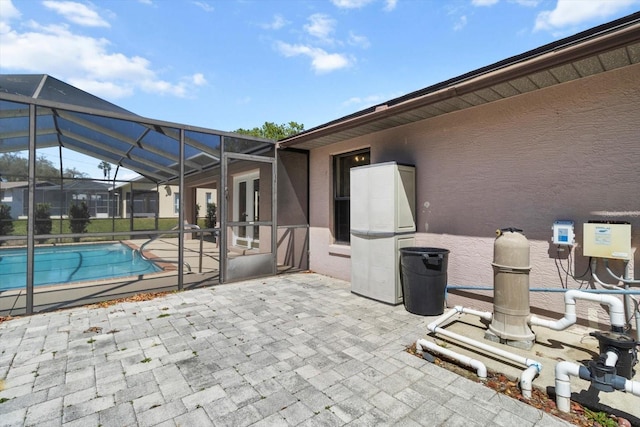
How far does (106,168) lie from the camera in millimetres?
6785

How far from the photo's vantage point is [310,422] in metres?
1.92

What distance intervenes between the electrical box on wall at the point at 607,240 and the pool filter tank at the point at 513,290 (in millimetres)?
623

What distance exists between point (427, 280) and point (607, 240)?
72.0 inches

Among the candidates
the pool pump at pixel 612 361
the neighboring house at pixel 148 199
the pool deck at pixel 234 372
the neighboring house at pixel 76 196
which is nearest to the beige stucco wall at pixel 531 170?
the pool pump at pixel 612 361

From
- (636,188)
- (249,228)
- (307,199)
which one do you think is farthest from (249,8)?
(636,188)

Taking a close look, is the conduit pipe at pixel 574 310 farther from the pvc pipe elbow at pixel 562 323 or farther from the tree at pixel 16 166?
the tree at pixel 16 166

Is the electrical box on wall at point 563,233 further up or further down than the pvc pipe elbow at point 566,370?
further up

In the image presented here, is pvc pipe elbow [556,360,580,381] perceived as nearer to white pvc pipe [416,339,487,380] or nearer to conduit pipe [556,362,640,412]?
conduit pipe [556,362,640,412]

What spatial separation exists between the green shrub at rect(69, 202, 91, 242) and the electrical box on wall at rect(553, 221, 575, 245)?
24.6 ft

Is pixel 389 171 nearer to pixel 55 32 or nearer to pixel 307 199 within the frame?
pixel 307 199

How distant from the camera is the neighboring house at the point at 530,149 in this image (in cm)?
284

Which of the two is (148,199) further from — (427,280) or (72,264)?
(427,280)

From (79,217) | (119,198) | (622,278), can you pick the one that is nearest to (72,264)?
(79,217)

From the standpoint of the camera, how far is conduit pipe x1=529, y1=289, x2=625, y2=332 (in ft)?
7.35
